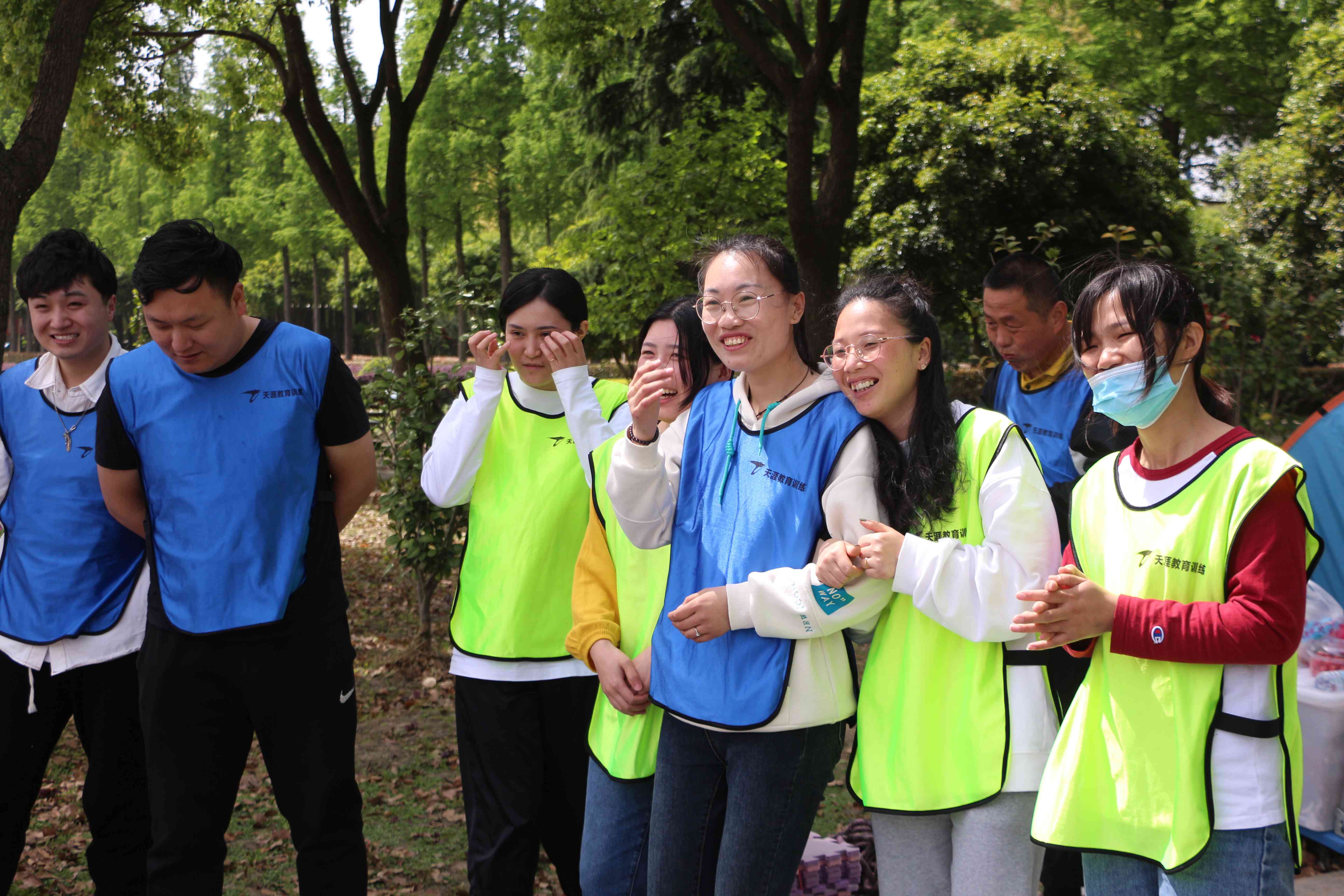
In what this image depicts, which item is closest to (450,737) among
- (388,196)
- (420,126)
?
(388,196)

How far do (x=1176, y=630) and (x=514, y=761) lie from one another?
1.90m

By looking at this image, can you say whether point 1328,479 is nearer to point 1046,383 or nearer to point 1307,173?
point 1046,383

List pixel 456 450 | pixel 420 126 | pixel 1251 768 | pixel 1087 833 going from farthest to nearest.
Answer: pixel 420 126 → pixel 456 450 → pixel 1087 833 → pixel 1251 768

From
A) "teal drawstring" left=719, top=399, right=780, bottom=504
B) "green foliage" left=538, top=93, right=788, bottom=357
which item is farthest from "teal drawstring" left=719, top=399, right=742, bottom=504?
"green foliage" left=538, top=93, right=788, bottom=357

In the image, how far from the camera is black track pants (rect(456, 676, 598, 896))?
312 centimetres

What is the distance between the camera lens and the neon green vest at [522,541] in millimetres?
3119

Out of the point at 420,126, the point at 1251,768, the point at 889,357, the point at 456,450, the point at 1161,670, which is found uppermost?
the point at 420,126

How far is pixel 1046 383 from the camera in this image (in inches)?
144

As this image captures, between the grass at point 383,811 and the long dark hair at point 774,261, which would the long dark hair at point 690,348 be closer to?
the long dark hair at point 774,261

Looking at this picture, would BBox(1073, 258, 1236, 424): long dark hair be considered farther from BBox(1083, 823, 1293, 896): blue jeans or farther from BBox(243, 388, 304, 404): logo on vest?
BBox(243, 388, 304, 404): logo on vest

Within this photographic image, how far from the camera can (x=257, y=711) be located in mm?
3010

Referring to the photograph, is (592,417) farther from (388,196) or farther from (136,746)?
(388,196)

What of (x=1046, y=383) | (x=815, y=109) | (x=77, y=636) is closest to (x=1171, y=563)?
(x=1046, y=383)

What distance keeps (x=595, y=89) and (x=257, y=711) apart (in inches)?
795
